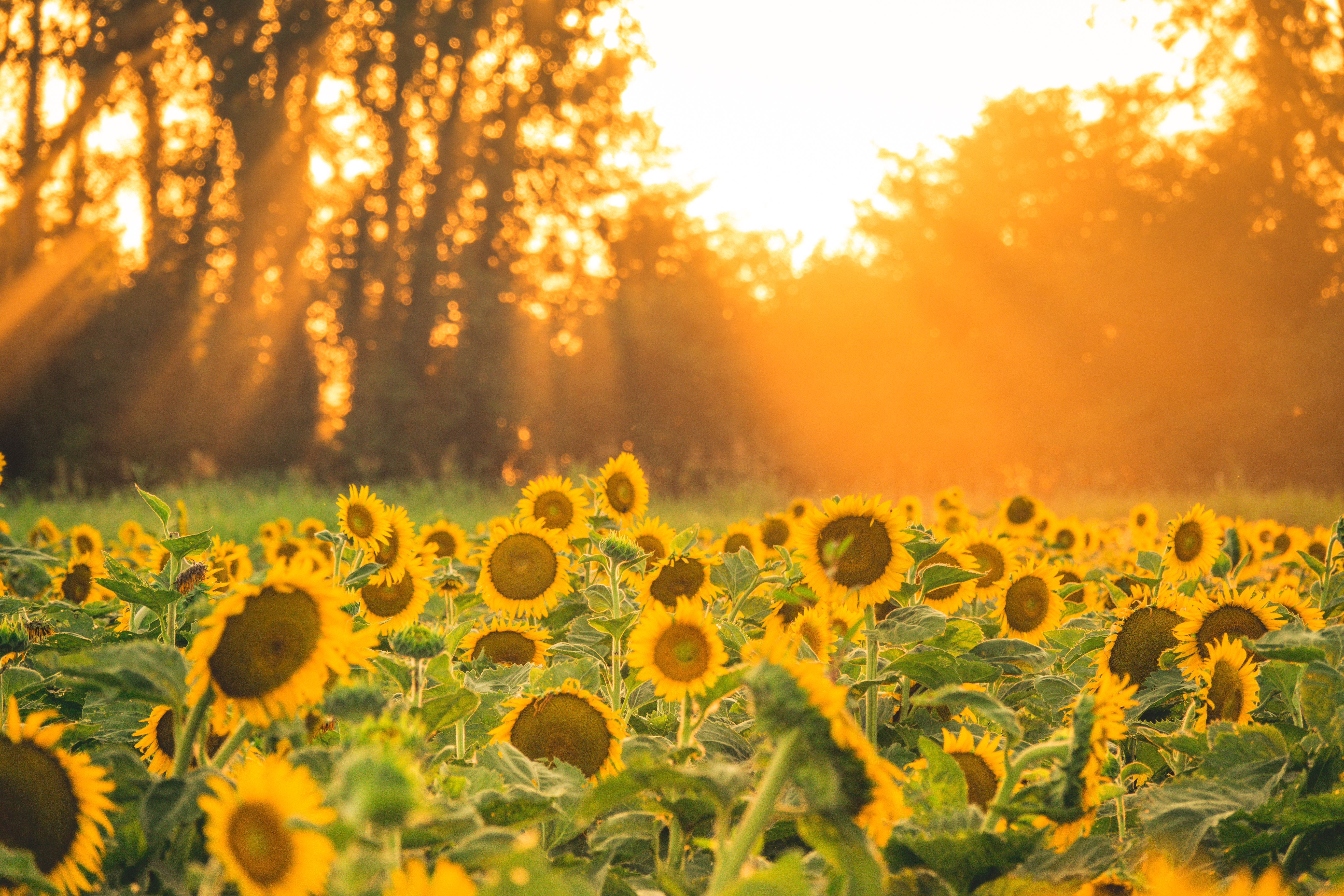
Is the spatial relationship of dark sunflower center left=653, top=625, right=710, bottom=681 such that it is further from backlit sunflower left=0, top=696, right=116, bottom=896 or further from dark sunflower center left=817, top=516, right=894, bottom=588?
backlit sunflower left=0, top=696, right=116, bottom=896

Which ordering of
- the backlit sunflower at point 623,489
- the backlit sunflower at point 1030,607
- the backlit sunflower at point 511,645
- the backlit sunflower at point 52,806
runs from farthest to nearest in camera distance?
the backlit sunflower at point 623,489 → the backlit sunflower at point 1030,607 → the backlit sunflower at point 511,645 → the backlit sunflower at point 52,806

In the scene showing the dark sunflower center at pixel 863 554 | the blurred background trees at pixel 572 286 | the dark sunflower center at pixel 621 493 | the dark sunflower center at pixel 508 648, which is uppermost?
the blurred background trees at pixel 572 286

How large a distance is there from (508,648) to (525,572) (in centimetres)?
25

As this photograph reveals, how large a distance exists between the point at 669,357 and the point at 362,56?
28.0 feet

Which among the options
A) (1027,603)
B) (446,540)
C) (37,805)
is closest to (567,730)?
(37,805)

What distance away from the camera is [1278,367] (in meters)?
16.6

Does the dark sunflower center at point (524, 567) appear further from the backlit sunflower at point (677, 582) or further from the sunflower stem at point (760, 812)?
the sunflower stem at point (760, 812)

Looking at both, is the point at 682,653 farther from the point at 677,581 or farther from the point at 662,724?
the point at 677,581

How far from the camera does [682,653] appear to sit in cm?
128

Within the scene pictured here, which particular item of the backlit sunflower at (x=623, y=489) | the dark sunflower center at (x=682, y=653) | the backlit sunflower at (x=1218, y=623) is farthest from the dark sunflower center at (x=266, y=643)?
the backlit sunflower at (x=623, y=489)

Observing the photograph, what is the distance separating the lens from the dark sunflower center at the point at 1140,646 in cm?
162

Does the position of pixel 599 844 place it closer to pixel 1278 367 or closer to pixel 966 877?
pixel 966 877

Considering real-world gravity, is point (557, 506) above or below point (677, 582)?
above

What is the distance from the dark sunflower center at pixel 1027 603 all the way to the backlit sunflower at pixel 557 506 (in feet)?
3.47
